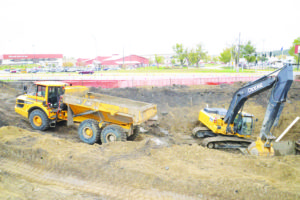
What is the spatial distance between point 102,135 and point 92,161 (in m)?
2.31

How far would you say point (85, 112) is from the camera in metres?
10.4

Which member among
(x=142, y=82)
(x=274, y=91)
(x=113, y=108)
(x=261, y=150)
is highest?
(x=142, y=82)

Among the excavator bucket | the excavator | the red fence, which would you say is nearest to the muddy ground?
the excavator bucket

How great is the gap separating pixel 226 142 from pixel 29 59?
85.7 m

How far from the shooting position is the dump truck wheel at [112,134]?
941 cm

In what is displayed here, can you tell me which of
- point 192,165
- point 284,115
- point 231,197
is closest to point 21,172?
point 192,165

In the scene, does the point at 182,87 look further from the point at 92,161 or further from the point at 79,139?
the point at 92,161

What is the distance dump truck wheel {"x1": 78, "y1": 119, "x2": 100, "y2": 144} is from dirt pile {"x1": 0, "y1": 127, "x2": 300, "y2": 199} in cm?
102

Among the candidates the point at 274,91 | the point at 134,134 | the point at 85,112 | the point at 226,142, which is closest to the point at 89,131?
the point at 85,112

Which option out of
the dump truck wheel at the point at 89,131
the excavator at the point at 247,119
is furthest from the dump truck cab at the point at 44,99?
the excavator at the point at 247,119

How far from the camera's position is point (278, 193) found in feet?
19.0

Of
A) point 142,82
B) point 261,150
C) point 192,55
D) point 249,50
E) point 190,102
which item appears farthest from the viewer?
point 192,55

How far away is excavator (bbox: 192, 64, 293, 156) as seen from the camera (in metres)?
8.19

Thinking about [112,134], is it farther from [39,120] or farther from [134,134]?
[39,120]
